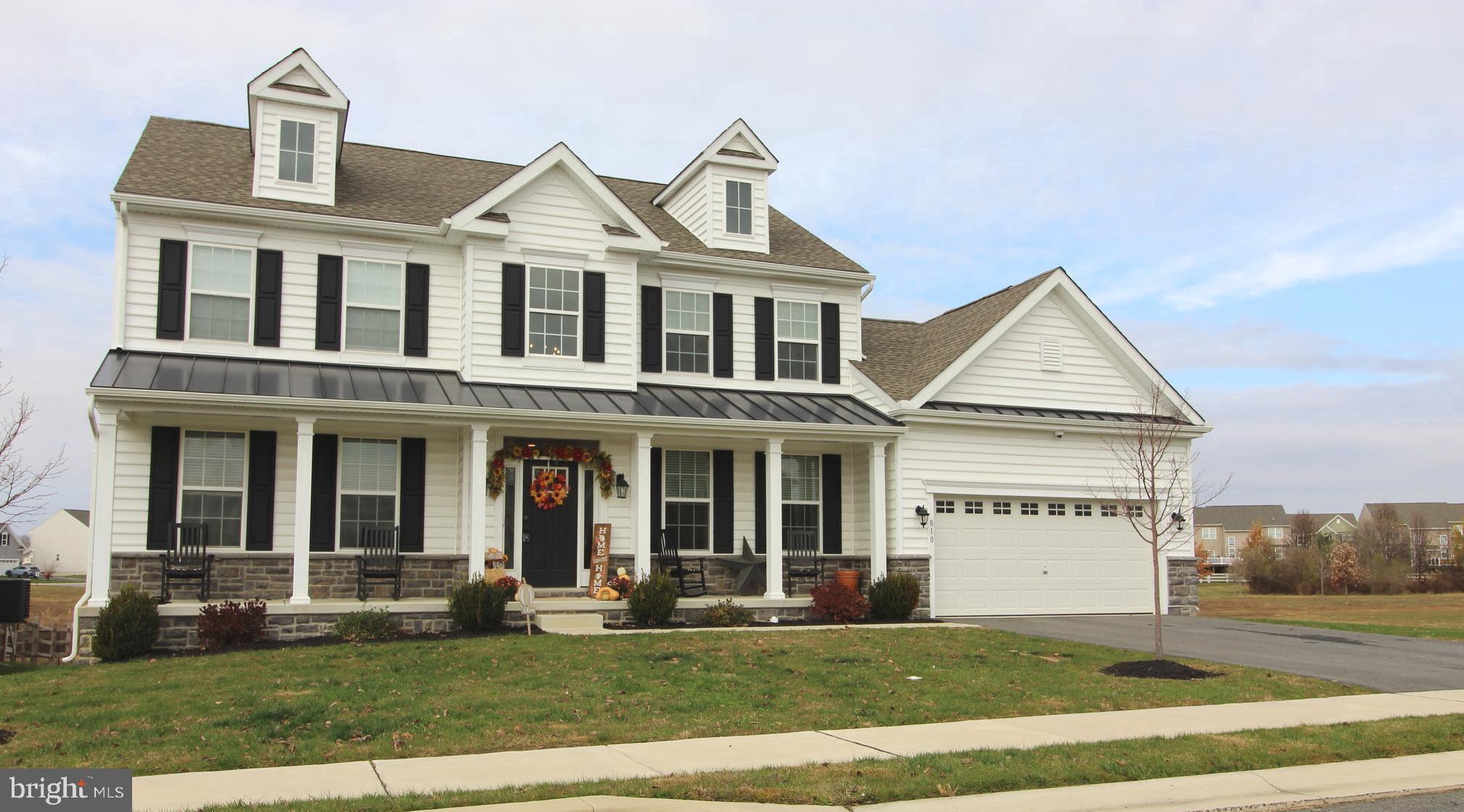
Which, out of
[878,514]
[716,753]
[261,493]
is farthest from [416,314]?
[716,753]

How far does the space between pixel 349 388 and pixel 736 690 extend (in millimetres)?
8490

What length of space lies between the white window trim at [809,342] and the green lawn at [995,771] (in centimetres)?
1237

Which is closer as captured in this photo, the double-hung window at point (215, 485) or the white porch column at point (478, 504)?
the double-hung window at point (215, 485)

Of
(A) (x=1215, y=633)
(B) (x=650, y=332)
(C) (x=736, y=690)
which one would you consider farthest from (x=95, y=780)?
(A) (x=1215, y=633)

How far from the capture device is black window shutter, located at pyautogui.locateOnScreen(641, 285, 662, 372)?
1953 centimetres

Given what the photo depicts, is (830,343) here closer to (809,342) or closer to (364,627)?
(809,342)

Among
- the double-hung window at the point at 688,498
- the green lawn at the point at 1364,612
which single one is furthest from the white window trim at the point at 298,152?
the green lawn at the point at 1364,612

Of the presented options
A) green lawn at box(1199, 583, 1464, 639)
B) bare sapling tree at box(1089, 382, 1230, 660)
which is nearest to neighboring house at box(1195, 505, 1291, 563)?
green lawn at box(1199, 583, 1464, 639)

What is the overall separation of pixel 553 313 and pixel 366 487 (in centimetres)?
414

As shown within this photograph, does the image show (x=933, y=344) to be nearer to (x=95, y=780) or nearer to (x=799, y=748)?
(x=799, y=748)

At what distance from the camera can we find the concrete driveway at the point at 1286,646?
12883 mm

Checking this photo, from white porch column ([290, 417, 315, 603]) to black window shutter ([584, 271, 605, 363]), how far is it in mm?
4651

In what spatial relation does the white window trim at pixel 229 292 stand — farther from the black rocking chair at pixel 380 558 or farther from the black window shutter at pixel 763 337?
the black window shutter at pixel 763 337

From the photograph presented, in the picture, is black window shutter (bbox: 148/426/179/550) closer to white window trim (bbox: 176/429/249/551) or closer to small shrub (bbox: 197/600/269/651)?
white window trim (bbox: 176/429/249/551)
